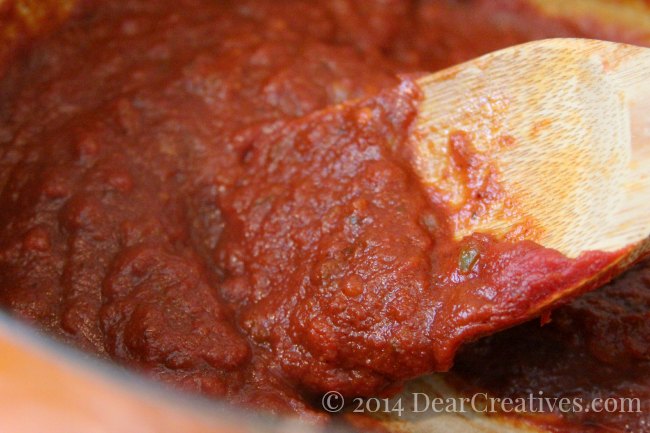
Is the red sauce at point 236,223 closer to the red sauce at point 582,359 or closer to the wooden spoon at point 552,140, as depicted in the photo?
the wooden spoon at point 552,140

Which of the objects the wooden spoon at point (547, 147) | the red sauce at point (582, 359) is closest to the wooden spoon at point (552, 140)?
the wooden spoon at point (547, 147)

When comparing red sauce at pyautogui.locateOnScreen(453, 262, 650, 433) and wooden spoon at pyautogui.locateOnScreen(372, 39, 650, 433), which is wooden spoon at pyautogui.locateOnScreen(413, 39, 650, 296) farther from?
red sauce at pyautogui.locateOnScreen(453, 262, 650, 433)

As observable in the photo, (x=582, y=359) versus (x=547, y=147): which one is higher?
(x=547, y=147)

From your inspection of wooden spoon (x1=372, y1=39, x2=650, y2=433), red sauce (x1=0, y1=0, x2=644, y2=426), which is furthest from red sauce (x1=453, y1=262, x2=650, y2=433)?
red sauce (x1=0, y1=0, x2=644, y2=426)

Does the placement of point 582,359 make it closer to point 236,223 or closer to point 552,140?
point 552,140

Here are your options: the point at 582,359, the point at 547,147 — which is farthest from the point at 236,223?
the point at 582,359
